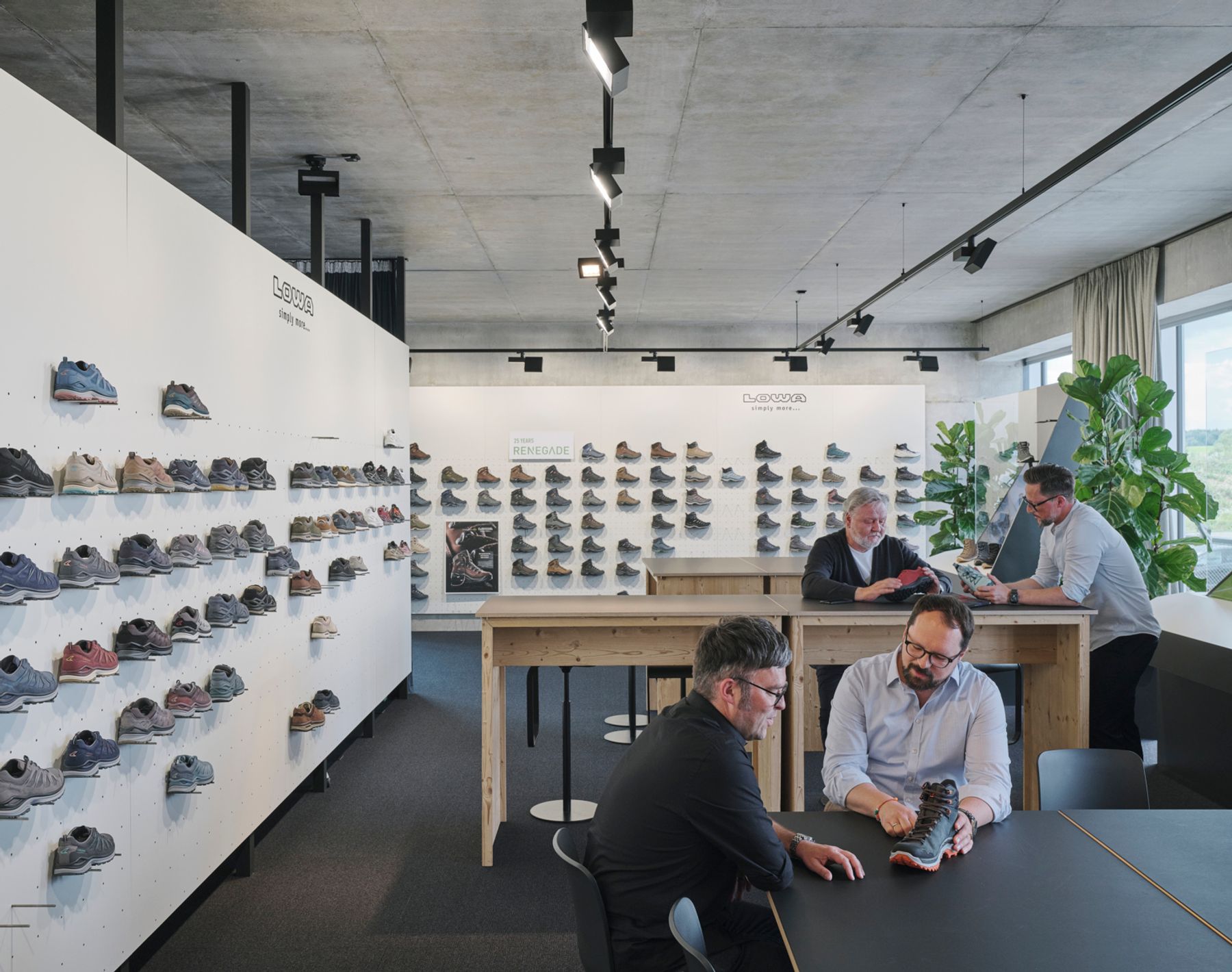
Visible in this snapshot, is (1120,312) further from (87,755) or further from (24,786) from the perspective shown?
(24,786)

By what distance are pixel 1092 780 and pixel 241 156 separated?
14.8ft

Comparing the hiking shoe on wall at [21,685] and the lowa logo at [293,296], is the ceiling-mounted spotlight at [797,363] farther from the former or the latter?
the hiking shoe on wall at [21,685]

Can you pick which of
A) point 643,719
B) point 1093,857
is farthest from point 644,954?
point 643,719

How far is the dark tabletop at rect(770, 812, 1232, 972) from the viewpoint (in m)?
1.69

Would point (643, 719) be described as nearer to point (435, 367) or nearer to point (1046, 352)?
point (435, 367)

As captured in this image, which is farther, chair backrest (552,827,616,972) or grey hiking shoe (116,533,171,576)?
grey hiking shoe (116,533,171,576)

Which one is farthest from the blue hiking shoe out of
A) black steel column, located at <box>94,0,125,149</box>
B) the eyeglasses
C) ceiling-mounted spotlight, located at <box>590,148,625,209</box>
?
ceiling-mounted spotlight, located at <box>590,148,625,209</box>

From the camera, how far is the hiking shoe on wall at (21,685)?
8.32 ft

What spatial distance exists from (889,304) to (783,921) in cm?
949

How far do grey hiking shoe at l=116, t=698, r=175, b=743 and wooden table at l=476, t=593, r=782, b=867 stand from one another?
53.9 inches

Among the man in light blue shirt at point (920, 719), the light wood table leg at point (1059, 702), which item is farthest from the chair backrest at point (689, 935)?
the light wood table leg at point (1059, 702)

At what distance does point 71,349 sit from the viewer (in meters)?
2.98

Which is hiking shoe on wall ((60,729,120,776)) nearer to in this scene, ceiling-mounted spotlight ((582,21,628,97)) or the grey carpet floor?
the grey carpet floor

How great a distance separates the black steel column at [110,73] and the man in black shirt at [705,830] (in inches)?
110
